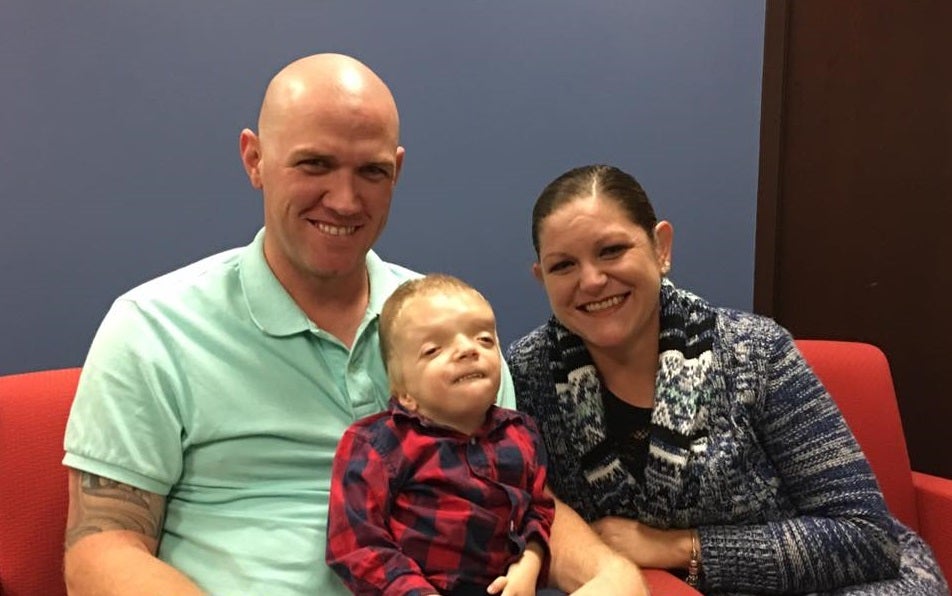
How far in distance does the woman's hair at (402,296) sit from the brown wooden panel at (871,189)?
155 centimetres

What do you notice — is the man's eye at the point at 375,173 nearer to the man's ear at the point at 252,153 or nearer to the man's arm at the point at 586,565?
the man's ear at the point at 252,153

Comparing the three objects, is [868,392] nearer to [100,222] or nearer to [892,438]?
[892,438]

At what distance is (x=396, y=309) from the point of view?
4.41ft

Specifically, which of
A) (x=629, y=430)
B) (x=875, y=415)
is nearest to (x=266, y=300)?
(x=629, y=430)

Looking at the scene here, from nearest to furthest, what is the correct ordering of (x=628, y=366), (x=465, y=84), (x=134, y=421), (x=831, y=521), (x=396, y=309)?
1. (x=134, y=421)
2. (x=396, y=309)
3. (x=831, y=521)
4. (x=628, y=366)
5. (x=465, y=84)

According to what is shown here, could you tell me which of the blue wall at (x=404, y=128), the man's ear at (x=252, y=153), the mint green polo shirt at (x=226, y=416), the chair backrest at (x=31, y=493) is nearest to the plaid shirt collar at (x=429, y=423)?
the mint green polo shirt at (x=226, y=416)

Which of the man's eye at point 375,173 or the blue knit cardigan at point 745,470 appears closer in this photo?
the man's eye at point 375,173

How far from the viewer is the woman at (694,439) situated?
1506mm

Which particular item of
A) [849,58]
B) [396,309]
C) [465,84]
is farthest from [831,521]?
[849,58]

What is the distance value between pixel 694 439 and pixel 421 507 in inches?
23.7

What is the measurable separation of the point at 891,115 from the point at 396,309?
1915 millimetres

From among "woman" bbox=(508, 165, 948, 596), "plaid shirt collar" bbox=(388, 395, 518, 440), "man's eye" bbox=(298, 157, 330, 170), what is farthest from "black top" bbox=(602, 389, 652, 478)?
"man's eye" bbox=(298, 157, 330, 170)

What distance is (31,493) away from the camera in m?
1.41

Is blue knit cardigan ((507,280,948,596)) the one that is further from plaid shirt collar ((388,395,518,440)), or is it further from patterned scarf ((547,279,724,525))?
plaid shirt collar ((388,395,518,440))
